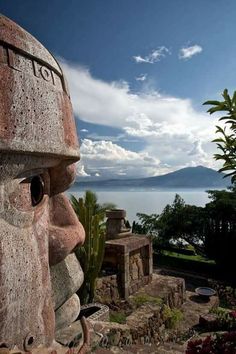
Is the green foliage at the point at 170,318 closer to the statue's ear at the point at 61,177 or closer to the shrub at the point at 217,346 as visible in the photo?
the shrub at the point at 217,346

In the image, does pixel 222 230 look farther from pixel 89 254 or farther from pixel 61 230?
pixel 61 230

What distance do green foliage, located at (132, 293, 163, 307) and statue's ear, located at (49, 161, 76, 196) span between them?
8373mm

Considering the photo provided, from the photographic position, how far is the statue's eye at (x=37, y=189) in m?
2.13

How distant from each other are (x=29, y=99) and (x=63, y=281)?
1.46 meters

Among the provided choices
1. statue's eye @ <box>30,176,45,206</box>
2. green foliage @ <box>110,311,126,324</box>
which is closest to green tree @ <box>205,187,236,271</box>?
green foliage @ <box>110,311,126,324</box>

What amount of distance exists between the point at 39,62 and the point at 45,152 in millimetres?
580

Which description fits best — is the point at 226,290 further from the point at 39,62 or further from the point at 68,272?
the point at 39,62

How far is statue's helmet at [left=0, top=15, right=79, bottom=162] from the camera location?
173cm

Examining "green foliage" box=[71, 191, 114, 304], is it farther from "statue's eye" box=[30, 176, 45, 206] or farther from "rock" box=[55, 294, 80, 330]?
"statue's eye" box=[30, 176, 45, 206]

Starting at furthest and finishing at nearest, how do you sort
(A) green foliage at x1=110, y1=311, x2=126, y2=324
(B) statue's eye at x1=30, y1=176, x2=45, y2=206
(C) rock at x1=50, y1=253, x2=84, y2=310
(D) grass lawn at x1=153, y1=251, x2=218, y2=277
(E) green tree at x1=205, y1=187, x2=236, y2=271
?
1. (D) grass lawn at x1=153, y1=251, x2=218, y2=277
2. (E) green tree at x1=205, y1=187, x2=236, y2=271
3. (A) green foliage at x1=110, y1=311, x2=126, y2=324
4. (C) rock at x1=50, y1=253, x2=84, y2=310
5. (B) statue's eye at x1=30, y1=176, x2=45, y2=206

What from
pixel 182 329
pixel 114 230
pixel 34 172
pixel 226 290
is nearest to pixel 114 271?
pixel 114 230

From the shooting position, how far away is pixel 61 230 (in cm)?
236

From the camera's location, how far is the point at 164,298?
1024 cm

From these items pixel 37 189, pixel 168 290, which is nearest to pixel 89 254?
pixel 168 290
